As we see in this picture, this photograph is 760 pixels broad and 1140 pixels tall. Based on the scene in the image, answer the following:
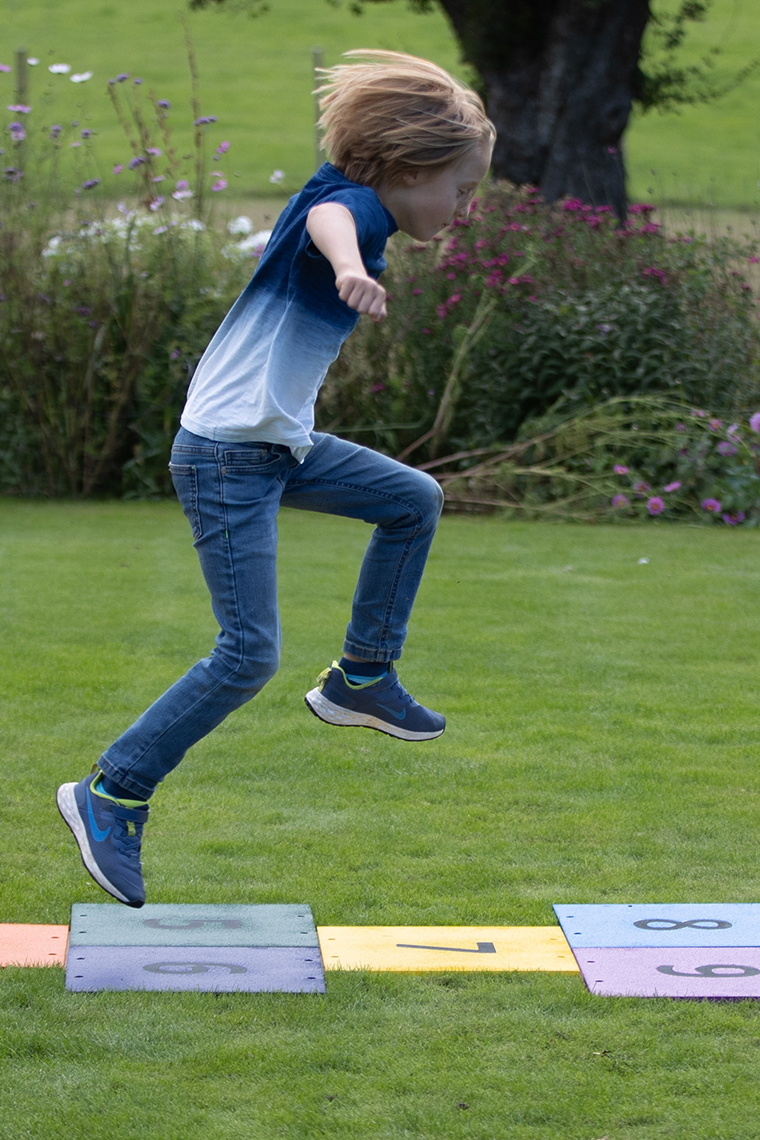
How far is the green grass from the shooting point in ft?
91.8

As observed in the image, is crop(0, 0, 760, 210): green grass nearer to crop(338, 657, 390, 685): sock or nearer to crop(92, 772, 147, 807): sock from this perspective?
crop(338, 657, 390, 685): sock

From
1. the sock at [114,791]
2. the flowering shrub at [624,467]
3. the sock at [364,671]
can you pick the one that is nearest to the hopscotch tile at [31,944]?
the sock at [114,791]

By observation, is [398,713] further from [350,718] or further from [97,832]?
[97,832]

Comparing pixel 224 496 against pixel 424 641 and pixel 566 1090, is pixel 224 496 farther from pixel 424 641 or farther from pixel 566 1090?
pixel 424 641

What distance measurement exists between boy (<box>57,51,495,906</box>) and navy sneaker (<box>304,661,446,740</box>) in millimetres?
462

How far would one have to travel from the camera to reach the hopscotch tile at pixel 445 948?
329 cm

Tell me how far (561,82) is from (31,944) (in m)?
12.5

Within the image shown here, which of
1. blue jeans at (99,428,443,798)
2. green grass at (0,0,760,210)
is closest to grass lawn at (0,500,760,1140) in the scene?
blue jeans at (99,428,443,798)

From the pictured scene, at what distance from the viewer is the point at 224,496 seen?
308cm

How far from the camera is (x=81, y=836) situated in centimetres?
318

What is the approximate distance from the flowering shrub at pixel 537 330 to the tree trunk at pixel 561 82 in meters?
3.89

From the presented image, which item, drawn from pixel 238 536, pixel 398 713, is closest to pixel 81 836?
pixel 238 536

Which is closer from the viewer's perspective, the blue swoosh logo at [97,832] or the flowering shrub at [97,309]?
the blue swoosh logo at [97,832]

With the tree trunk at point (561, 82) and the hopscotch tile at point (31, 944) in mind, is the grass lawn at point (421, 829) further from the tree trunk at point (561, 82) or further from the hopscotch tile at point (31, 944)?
the tree trunk at point (561, 82)
